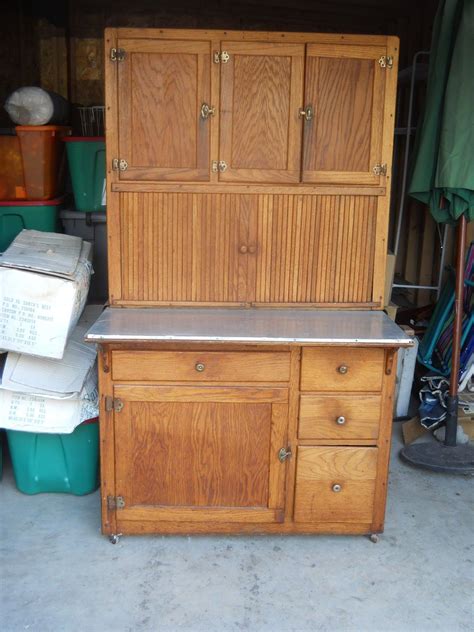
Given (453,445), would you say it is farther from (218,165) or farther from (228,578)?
(218,165)

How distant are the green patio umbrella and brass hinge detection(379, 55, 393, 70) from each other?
61 centimetres

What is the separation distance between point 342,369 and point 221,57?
4.42 ft

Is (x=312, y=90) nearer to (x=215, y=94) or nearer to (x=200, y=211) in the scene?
(x=215, y=94)

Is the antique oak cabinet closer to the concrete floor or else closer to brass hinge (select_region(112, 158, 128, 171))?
brass hinge (select_region(112, 158, 128, 171))

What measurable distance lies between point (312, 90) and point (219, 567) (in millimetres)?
1963

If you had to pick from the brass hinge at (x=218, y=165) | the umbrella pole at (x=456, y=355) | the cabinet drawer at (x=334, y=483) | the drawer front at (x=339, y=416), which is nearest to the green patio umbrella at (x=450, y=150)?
the umbrella pole at (x=456, y=355)

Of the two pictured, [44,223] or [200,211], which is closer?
[200,211]

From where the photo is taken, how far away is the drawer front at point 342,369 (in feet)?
8.57

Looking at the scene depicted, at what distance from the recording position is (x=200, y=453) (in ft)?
8.85

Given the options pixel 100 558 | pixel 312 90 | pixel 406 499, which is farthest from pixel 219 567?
pixel 312 90

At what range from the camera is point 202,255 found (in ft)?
9.56

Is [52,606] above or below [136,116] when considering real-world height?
below

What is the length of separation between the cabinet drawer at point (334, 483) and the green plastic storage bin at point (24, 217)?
1891 millimetres

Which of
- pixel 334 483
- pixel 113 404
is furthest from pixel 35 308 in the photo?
pixel 334 483
